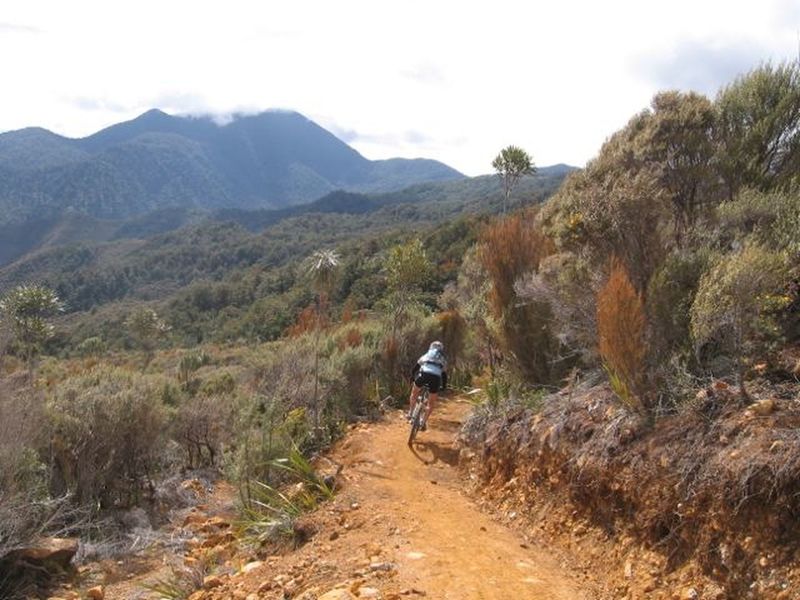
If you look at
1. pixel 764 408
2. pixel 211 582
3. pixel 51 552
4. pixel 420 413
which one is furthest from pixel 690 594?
pixel 51 552

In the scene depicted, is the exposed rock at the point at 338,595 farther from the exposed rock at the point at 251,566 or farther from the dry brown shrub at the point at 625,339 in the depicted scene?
the dry brown shrub at the point at 625,339

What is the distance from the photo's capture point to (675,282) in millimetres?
6695

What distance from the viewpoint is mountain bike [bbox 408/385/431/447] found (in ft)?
31.8

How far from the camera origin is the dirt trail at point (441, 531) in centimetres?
506

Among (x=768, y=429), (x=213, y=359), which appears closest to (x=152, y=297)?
(x=213, y=359)

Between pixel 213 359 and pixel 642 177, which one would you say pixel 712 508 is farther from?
pixel 213 359

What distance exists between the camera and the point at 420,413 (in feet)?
32.3

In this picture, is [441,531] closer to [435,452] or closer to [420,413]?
[435,452]

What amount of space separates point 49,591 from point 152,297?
141m

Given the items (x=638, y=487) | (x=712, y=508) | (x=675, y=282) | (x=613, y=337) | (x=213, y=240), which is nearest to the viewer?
(x=712, y=508)

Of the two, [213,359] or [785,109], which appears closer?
[785,109]

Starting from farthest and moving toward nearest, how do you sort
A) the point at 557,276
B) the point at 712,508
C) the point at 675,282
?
the point at 557,276 → the point at 675,282 → the point at 712,508

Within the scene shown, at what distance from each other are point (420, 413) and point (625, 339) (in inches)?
181

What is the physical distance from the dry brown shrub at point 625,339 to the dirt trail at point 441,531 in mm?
1670
